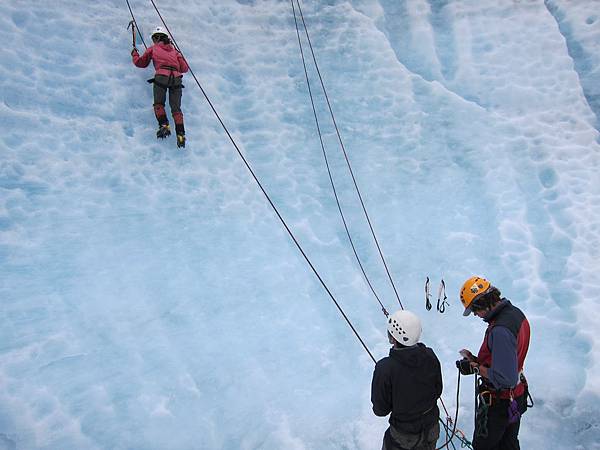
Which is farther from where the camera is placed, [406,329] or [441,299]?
[441,299]

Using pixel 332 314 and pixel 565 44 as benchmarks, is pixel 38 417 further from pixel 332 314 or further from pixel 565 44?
pixel 565 44

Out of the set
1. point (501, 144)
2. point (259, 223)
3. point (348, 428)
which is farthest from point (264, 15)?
point (348, 428)

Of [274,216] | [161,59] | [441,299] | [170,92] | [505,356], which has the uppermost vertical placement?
[161,59]

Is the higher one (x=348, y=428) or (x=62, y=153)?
(x=62, y=153)

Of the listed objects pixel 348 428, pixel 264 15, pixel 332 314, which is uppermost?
pixel 264 15

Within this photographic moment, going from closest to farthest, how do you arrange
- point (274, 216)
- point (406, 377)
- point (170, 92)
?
point (406, 377)
point (170, 92)
point (274, 216)

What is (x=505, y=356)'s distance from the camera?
2.28 m

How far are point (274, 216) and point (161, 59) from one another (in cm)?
174

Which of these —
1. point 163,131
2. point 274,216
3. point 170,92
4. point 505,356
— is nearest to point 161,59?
point 170,92

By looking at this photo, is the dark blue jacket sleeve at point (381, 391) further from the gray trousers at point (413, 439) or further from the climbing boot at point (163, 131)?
the climbing boot at point (163, 131)

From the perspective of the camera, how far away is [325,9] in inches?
228

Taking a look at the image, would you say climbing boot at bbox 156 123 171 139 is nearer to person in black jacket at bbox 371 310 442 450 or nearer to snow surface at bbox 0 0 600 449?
snow surface at bbox 0 0 600 449

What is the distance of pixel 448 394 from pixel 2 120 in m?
4.26

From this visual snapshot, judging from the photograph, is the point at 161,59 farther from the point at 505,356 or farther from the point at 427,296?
the point at 505,356
